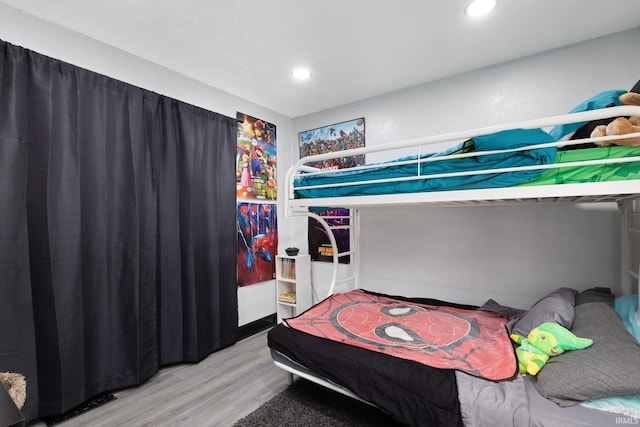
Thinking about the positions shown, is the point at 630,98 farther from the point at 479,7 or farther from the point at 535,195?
the point at 479,7

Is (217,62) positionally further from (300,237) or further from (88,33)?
(300,237)

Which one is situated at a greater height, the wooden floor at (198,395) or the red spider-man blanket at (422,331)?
the red spider-man blanket at (422,331)

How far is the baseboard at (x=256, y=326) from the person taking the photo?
9.37 ft

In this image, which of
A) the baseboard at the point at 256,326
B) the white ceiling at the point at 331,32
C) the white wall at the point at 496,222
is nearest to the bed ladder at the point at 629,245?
the white wall at the point at 496,222

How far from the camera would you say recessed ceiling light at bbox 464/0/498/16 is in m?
1.59

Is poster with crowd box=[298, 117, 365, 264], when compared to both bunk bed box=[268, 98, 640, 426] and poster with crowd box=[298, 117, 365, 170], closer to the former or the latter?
poster with crowd box=[298, 117, 365, 170]

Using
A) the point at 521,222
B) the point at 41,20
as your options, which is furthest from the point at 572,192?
the point at 41,20

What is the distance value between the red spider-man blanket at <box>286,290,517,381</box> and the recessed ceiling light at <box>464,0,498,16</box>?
6.17ft

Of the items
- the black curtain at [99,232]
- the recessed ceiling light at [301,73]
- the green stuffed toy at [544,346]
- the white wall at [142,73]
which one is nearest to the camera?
the green stuffed toy at [544,346]

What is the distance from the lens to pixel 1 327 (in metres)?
1.50

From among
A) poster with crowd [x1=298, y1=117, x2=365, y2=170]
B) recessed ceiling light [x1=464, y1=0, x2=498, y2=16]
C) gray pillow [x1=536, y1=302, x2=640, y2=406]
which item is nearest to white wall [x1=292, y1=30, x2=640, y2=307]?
poster with crowd [x1=298, y1=117, x2=365, y2=170]

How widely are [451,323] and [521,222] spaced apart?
0.98m

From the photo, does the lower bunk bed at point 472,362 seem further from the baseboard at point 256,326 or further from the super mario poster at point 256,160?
the super mario poster at point 256,160

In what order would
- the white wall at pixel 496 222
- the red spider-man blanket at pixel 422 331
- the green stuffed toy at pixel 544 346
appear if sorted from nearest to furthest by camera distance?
the green stuffed toy at pixel 544 346
the red spider-man blanket at pixel 422 331
the white wall at pixel 496 222
